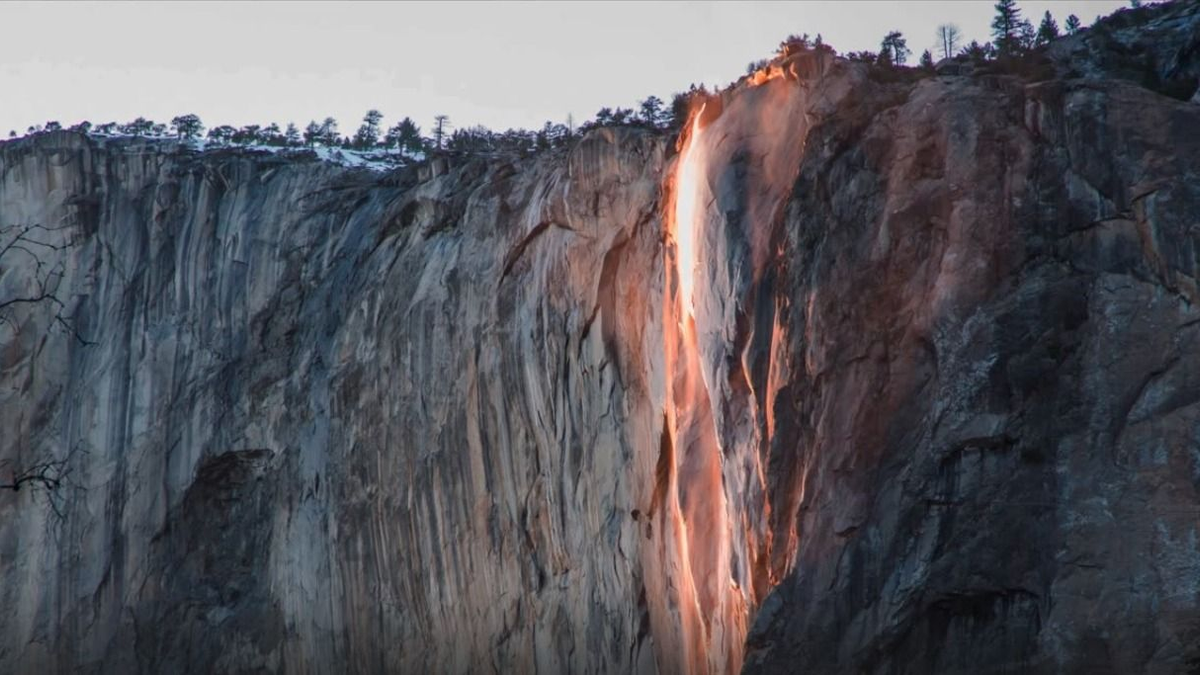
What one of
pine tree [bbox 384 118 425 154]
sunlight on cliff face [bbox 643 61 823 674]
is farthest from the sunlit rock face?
pine tree [bbox 384 118 425 154]

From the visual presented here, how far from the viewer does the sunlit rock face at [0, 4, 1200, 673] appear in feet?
84.5

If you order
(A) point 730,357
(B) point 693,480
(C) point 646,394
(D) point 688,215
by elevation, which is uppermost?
(D) point 688,215

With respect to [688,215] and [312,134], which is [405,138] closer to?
[312,134]

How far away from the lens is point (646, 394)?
38.1 metres

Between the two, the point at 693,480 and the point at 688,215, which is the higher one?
the point at 688,215

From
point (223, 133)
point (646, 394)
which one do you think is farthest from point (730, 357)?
point (223, 133)

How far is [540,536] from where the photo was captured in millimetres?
40906

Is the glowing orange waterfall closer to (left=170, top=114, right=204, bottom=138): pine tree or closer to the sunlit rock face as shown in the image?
the sunlit rock face

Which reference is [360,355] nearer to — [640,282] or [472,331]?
[472,331]

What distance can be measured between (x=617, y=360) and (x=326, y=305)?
12105 millimetres

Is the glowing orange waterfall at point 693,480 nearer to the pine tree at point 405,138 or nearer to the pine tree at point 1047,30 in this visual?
the pine tree at point 1047,30

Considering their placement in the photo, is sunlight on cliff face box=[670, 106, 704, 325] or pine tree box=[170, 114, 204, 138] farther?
pine tree box=[170, 114, 204, 138]

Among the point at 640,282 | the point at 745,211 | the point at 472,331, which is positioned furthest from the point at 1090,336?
the point at 472,331

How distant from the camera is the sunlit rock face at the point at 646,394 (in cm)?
2575
